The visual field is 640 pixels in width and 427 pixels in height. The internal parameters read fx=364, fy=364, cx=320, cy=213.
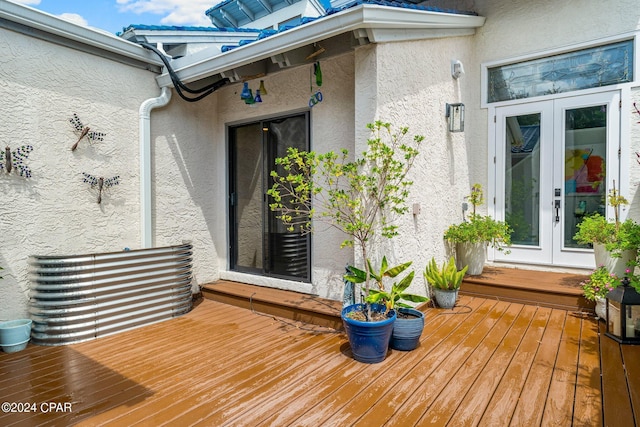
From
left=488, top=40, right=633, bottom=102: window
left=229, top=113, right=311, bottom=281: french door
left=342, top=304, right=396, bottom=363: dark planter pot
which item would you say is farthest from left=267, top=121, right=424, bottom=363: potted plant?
left=488, top=40, right=633, bottom=102: window

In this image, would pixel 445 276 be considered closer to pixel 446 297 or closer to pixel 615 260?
pixel 446 297

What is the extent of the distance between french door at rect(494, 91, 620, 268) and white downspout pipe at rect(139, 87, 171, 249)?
5.32 meters

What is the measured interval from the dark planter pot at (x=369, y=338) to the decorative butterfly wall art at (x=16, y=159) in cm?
378

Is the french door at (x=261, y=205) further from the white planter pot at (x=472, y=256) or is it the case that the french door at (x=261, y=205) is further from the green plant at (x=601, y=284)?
the green plant at (x=601, y=284)

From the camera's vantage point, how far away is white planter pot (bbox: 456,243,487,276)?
5.40 meters

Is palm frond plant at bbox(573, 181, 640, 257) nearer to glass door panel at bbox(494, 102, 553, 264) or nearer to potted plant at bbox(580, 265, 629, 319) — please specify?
potted plant at bbox(580, 265, 629, 319)

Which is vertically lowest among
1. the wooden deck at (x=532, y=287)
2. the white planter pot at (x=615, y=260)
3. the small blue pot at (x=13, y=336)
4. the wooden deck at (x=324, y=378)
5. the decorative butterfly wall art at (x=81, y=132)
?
the wooden deck at (x=324, y=378)

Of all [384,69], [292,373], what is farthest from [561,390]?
[384,69]

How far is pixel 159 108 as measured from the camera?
5211 millimetres

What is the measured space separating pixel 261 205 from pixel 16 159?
9.62 feet

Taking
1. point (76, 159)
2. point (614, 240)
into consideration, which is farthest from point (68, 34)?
point (614, 240)

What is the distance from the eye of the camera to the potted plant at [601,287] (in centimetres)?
372

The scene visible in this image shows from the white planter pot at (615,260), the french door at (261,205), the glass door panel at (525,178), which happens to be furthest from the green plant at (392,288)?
the glass door panel at (525,178)

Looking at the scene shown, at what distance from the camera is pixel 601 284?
381 cm
